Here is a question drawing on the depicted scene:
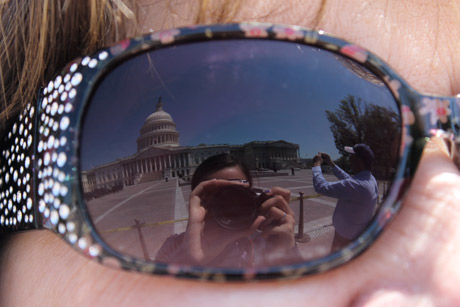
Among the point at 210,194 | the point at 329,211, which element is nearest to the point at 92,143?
the point at 210,194

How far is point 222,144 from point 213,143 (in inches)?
0.7

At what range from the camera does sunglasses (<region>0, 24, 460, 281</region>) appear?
65cm

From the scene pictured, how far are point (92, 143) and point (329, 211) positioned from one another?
20.0 inches

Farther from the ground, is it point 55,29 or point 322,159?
point 55,29

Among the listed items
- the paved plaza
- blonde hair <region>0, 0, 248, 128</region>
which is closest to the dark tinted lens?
the paved plaza

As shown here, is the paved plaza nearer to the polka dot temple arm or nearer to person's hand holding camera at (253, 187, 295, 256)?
person's hand holding camera at (253, 187, 295, 256)

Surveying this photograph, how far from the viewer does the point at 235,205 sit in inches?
25.7

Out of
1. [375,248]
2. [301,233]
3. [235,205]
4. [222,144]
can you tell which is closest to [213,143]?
[222,144]

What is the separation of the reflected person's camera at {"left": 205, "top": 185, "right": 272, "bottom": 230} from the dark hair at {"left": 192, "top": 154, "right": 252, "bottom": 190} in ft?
0.12

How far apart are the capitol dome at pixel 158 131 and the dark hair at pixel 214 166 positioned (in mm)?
72

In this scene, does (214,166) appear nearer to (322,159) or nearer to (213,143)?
(213,143)

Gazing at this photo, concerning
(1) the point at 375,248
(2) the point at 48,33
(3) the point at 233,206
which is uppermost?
(2) the point at 48,33

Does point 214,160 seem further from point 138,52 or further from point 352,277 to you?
point 352,277

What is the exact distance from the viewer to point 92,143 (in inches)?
26.6
